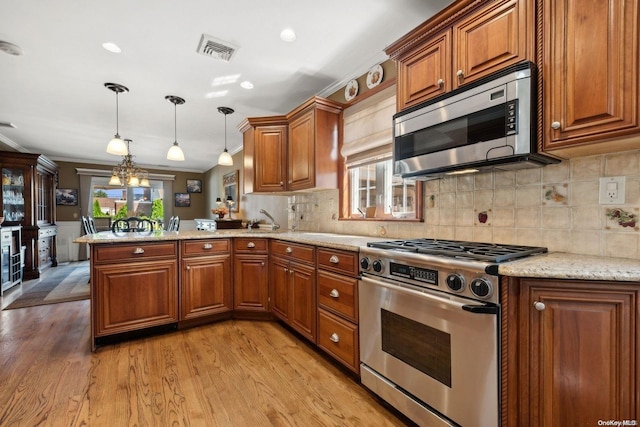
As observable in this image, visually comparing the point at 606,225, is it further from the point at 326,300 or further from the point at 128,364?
the point at 128,364

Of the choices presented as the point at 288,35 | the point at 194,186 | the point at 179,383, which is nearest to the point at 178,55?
the point at 288,35

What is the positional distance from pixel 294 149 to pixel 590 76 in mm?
2403

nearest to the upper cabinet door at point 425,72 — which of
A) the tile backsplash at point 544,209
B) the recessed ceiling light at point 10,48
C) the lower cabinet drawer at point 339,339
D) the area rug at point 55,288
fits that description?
the tile backsplash at point 544,209

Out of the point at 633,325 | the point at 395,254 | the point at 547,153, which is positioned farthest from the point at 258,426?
the point at 547,153

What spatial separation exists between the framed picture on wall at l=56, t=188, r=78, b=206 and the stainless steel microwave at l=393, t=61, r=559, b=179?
8.30 meters

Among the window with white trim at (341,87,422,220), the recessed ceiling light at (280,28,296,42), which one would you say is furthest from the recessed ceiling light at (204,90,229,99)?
the window with white trim at (341,87,422,220)

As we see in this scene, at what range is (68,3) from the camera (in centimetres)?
194

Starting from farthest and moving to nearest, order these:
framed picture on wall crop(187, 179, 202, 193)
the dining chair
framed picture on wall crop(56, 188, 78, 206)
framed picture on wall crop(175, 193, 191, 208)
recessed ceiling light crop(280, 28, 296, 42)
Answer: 1. framed picture on wall crop(187, 179, 202, 193)
2. framed picture on wall crop(175, 193, 191, 208)
3. framed picture on wall crop(56, 188, 78, 206)
4. the dining chair
5. recessed ceiling light crop(280, 28, 296, 42)

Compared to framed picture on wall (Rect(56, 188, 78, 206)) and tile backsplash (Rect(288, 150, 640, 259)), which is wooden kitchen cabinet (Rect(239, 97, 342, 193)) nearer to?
tile backsplash (Rect(288, 150, 640, 259))

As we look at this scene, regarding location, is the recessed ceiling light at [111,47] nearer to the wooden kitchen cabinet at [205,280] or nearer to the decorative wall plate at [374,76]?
the wooden kitchen cabinet at [205,280]

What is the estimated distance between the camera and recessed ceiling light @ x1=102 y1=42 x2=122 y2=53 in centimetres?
239

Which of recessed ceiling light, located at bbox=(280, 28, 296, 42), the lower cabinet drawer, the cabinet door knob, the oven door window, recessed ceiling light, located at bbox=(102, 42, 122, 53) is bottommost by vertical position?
the lower cabinet drawer

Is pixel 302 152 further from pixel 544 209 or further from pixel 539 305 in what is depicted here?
pixel 539 305

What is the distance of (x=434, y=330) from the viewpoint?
1433mm
